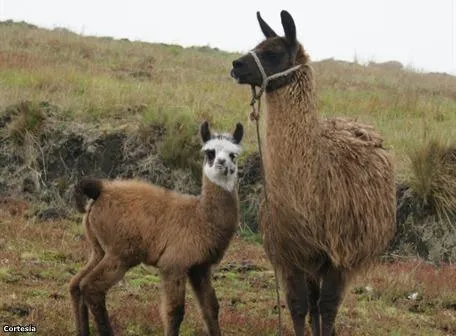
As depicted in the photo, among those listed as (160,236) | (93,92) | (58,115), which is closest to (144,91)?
(93,92)

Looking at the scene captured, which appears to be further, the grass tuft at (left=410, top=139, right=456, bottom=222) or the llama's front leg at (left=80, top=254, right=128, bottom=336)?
the grass tuft at (left=410, top=139, right=456, bottom=222)

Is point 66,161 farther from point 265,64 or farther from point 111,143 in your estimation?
point 265,64

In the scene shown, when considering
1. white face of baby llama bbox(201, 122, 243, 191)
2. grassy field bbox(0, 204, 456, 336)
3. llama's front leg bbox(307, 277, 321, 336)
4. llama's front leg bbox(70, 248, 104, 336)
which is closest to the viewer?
llama's front leg bbox(70, 248, 104, 336)

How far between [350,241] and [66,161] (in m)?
6.80

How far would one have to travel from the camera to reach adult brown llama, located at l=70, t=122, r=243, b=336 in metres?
6.70

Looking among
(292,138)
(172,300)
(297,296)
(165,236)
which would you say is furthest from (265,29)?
(172,300)

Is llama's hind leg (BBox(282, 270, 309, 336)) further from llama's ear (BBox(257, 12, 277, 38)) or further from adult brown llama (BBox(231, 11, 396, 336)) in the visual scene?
llama's ear (BBox(257, 12, 277, 38))

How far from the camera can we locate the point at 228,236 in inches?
278

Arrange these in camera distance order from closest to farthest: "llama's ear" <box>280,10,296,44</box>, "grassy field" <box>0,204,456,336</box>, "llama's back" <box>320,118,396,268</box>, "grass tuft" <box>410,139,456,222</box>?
"llama's ear" <box>280,10,296,44</box> → "llama's back" <box>320,118,396,268</box> → "grassy field" <box>0,204,456,336</box> → "grass tuft" <box>410,139,456,222</box>

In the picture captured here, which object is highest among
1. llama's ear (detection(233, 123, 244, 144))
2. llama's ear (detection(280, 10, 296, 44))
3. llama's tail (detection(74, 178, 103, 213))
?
llama's ear (detection(280, 10, 296, 44))

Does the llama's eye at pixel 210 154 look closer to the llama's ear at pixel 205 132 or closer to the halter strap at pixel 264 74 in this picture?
the llama's ear at pixel 205 132

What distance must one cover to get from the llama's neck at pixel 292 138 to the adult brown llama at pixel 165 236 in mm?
755

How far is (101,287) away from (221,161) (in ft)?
4.85

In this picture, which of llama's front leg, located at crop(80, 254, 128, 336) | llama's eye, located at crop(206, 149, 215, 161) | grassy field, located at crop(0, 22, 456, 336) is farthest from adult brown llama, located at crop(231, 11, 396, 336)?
llama's front leg, located at crop(80, 254, 128, 336)
